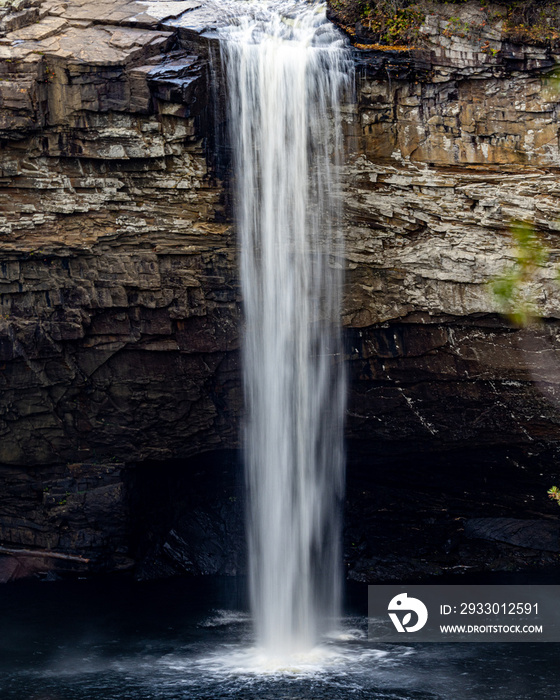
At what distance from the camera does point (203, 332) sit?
58.7ft

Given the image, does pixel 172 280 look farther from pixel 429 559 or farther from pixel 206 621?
pixel 429 559

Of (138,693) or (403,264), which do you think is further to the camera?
(403,264)

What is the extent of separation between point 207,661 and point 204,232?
8537 mm

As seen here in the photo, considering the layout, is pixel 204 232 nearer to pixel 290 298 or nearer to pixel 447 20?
pixel 290 298

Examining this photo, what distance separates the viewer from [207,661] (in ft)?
47.9

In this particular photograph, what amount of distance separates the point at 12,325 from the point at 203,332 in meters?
4.20

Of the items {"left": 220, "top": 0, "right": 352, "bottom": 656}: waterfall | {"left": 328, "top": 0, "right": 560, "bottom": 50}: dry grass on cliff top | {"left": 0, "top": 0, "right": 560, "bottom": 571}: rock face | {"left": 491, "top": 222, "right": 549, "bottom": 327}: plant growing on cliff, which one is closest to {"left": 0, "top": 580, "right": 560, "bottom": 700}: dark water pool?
{"left": 220, "top": 0, "right": 352, "bottom": 656}: waterfall

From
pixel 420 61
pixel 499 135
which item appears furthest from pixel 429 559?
pixel 420 61

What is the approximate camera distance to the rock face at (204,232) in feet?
51.8

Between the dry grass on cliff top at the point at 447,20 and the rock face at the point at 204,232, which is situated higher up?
the dry grass on cliff top at the point at 447,20

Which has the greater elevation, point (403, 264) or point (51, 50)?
point (51, 50)

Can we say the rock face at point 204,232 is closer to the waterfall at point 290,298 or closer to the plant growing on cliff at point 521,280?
the plant growing on cliff at point 521,280

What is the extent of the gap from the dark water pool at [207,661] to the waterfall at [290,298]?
0.91 metres

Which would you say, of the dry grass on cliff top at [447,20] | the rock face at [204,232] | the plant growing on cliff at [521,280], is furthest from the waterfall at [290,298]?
the plant growing on cliff at [521,280]
